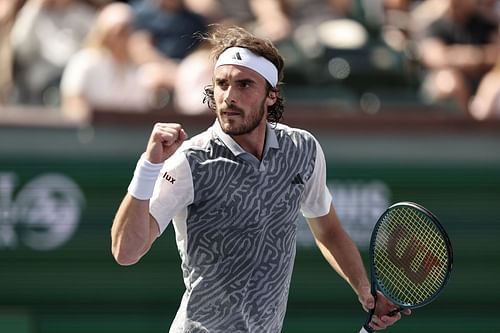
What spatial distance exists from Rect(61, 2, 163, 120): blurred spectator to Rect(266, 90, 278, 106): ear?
3.97 metres

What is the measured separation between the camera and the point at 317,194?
5.04 metres

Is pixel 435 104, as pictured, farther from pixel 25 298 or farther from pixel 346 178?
pixel 25 298

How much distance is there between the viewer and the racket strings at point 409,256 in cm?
498

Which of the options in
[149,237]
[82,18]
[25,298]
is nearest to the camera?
[149,237]

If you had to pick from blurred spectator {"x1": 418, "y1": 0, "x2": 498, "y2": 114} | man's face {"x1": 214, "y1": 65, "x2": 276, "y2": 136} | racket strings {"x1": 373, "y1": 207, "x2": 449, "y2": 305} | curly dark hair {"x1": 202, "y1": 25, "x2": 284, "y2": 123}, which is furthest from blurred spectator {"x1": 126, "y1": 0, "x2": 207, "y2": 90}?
man's face {"x1": 214, "y1": 65, "x2": 276, "y2": 136}

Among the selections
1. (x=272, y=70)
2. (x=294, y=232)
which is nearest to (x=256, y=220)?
(x=294, y=232)

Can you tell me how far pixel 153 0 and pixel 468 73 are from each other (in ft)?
8.18

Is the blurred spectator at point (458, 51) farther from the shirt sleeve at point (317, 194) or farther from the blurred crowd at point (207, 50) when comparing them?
the shirt sleeve at point (317, 194)

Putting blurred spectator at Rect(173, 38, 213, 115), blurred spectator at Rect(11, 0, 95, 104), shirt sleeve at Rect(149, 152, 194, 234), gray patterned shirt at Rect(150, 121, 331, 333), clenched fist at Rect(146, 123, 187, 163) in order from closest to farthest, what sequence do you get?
clenched fist at Rect(146, 123, 187, 163), shirt sleeve at Rect(149, 152, 194, 234), gray patterned shirt at Rect(150, 121, 331, 333), blurred spectator at Rect(173, 38, 213, 115), blurred spectator at Rect(11, 0, 95, 104)

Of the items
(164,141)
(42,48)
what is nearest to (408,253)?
(164,141)

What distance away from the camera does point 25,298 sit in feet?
28.7

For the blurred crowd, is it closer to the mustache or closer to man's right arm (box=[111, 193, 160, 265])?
the mustache

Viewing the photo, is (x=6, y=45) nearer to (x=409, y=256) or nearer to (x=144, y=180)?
(x=409, y=256)

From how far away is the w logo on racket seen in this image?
5059mm
